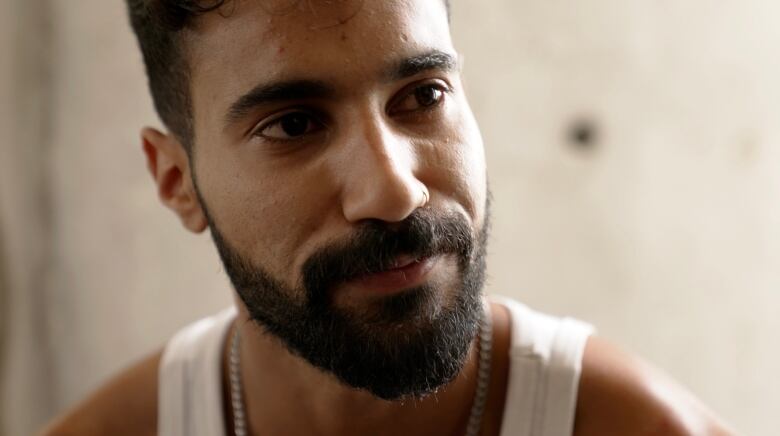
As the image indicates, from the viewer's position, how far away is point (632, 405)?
41.6 inches

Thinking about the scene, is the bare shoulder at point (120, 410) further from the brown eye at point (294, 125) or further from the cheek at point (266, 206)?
the brown eye at point (294, 125)

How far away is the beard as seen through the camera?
85 centimetres

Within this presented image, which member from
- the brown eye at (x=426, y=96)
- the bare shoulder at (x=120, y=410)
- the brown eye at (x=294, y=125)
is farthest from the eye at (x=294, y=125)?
the bare shoulder at (x=120, y=410)

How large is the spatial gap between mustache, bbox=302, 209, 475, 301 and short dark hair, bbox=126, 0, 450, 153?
0.27m

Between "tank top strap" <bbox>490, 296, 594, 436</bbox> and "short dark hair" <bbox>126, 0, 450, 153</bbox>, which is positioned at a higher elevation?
"short dark hair" <bbox>126, 0, 450, 153</bbox>

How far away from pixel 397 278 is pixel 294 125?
20cm

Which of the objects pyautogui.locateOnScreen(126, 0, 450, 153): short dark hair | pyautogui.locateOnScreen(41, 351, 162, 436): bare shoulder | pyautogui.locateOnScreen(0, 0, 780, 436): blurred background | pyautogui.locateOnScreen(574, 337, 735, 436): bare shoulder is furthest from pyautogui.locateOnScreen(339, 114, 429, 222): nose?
pyautogui.locateOnScreen(0, 0, 780, 436): blurred background

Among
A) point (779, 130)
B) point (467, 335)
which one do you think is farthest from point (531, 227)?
point (467, 335)

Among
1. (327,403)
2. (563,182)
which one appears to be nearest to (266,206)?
(327,403)

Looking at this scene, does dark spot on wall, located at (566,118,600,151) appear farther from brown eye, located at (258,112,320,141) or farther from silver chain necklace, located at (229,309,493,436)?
brown eye, located at (258,112,320,141)

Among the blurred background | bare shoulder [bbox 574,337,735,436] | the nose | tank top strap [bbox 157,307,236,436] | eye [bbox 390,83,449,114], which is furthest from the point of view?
the blurred background

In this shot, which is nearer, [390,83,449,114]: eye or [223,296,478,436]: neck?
[390,83,449,114]: eye

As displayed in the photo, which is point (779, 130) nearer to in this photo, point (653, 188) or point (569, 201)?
point (653, 188)

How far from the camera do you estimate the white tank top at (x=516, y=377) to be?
1.06 metres
